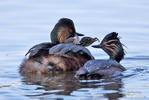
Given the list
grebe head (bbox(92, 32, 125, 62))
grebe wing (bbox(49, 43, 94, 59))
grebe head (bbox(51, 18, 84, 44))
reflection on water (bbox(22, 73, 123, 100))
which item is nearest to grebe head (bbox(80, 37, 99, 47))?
grebe head (bbox(51, 18, 84, 44))

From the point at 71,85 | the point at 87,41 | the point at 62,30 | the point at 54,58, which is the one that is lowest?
the point at 71,85

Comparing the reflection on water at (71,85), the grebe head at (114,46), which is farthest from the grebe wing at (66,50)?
the grebe head at (114,46)

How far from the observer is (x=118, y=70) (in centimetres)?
1208

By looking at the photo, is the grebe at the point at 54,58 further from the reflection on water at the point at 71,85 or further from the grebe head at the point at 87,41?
the grebe head at the point at 87,41

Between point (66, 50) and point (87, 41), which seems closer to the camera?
point (66, 50)

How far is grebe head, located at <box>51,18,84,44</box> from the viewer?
13.7 meters

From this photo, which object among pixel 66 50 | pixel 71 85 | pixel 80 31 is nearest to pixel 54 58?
pixel 66 50

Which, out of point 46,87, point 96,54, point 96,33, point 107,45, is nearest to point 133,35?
point 96,33

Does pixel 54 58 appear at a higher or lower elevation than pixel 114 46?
lower

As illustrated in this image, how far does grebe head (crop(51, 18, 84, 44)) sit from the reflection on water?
1.72 meters

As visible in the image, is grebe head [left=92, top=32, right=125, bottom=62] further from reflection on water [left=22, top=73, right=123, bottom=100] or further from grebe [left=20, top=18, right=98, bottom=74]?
reflection on water [left=22, top=73, right=123, bottom=100]

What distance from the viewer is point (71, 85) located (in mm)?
10867

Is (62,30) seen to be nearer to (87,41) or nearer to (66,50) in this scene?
(87,41)

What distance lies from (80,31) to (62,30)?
11.8 ft
